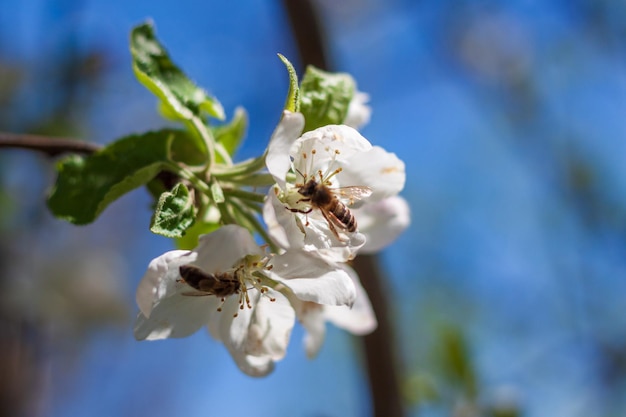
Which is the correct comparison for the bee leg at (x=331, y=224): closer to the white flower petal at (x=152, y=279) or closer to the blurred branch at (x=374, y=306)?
the white flower petal at (x=152, y=279)

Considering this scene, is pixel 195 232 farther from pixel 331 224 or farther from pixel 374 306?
pixel 374 306

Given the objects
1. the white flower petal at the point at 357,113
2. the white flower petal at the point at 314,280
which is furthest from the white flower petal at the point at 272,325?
the white flower petal at the point at 357,113

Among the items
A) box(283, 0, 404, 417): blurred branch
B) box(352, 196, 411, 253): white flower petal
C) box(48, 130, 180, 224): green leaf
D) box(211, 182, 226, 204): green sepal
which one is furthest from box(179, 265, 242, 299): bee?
box(283, 0, 404, 417): blurred branch

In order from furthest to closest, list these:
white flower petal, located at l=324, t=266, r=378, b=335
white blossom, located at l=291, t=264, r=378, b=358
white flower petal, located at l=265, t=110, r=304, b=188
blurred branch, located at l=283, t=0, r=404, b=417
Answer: blurred branch, located at l=283, t=0, r=404, b=417, white flower petal, located at l=324, t=266, r=378, b=335, white blossom, located at l=291, t=264, r=378, b=358, white flower petal, located at l=265, t=110, r=304, b=188

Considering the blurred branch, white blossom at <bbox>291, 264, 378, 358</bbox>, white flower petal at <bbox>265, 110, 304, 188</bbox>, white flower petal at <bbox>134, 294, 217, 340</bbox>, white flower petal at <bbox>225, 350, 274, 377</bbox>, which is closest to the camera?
white flower petal at <bbox>265, 110, 304, 188</bbox>

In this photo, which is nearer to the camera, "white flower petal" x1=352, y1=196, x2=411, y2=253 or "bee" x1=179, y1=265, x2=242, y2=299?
"bee" x1=179, y1=265, x2=242, y2=299

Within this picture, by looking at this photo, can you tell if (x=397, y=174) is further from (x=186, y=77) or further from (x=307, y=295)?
(x=186, y=77)

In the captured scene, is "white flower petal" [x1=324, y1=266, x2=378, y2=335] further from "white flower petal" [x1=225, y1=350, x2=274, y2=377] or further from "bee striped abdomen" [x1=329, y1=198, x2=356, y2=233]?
"bee striped abdomen" [x1=329, y1=198, x2=356, y2=233]
